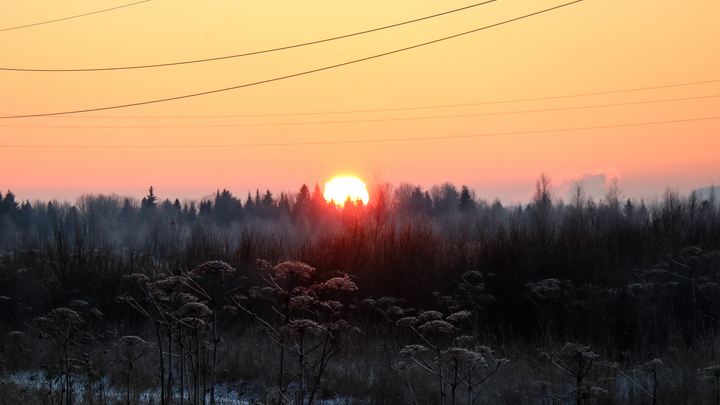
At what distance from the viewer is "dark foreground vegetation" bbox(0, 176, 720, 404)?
11.7 meters

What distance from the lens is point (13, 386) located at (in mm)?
11672

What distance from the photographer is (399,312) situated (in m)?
12.5

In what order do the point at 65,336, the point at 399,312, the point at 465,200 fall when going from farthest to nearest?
1. the point at 465,200
2. the point at 399,312
3. the point at 65,336

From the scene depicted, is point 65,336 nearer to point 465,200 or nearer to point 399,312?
point 399,312

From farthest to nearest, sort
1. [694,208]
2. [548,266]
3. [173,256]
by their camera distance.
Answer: [694,208] → [173,256] → [548,266]

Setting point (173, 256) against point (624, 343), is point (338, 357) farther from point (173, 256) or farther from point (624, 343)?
point (173, 256)

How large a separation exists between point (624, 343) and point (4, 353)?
50.7 ft

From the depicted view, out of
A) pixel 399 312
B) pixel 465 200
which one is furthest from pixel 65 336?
pixel 465 200

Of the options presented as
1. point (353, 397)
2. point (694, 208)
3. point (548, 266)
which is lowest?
point (353, 397)

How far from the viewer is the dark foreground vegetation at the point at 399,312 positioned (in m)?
11.7

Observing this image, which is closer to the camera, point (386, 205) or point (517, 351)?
point (517, 351)

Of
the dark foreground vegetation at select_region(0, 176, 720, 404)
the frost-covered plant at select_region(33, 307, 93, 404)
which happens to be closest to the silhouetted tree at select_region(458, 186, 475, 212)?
the dark foreground vegetation at select_region(0, 176, 720, 404)

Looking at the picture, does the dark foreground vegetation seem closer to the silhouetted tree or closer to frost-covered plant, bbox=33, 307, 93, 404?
frost-covered plant, bbox=33, 307, 93, 404

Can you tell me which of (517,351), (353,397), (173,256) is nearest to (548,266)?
(517,351)
